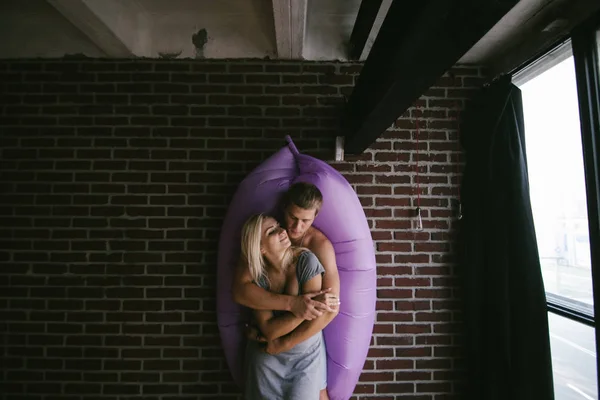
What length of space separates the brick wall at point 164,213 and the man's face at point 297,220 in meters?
0.60

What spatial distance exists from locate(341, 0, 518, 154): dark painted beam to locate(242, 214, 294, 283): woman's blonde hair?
689 mm

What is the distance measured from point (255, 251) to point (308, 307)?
0.35 meters

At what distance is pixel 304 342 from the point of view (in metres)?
1.57

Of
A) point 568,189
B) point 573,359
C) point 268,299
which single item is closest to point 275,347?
point 268,299

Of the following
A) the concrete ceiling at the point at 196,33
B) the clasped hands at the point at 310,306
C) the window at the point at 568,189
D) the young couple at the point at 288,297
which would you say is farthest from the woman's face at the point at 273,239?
the window at the point at 568,189

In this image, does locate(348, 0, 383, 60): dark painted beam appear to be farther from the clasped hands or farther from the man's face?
the clasped hands

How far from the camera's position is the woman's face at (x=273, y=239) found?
1.59m

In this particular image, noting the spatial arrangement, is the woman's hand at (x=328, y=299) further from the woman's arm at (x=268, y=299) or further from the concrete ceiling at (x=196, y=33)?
the concrete ceiling at (x=196, y=33)

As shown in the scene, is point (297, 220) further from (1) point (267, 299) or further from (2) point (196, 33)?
(2) point (196, 33)

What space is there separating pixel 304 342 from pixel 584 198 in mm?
1465

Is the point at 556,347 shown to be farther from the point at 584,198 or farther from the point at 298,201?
the point at 298,201

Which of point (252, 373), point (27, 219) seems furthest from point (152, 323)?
point (27, 219)

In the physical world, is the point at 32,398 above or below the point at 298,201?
below

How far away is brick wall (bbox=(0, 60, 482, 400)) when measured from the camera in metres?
2.05
